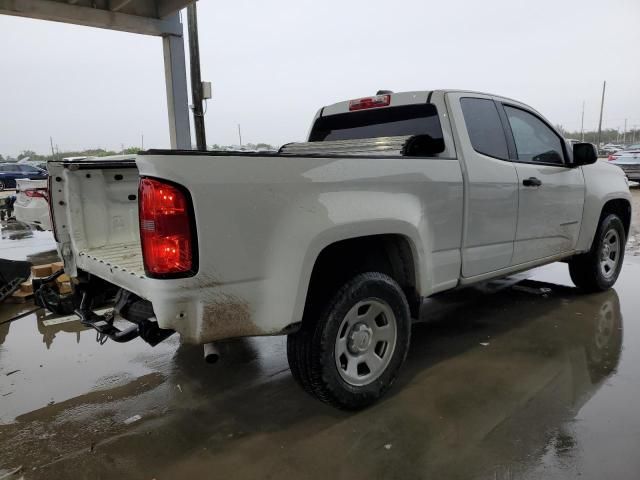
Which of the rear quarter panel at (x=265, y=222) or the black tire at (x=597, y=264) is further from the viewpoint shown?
the black tire at (x=597, y=264)

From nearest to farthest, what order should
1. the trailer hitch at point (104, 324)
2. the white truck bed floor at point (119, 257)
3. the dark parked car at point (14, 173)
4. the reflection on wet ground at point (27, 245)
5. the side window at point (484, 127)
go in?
the trailer hitch at point (104, 324) < the white truck bed floor at point (119, 257) < the side window at point (484, 127) < the reflection on wet ground at point (27, 245) < the dark parked car at point (14, 173)

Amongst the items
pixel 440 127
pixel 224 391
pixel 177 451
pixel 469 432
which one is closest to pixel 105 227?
pixel 224 391

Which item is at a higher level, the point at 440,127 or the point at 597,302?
the point at 440,127

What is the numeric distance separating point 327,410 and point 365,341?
0.51m

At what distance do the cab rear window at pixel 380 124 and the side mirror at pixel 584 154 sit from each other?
1.71m

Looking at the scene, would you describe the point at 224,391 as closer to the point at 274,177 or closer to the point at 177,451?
the point at 177,451

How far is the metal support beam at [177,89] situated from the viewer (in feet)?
34.1

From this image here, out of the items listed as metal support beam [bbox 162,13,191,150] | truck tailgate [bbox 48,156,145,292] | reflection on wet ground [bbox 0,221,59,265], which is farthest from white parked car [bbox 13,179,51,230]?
truck tailgate [bbox 48,156,145,292]

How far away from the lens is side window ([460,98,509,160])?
367cm

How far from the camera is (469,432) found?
2.75m

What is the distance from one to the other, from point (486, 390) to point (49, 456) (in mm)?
2657

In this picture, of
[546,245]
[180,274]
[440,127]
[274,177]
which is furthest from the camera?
[546,245]

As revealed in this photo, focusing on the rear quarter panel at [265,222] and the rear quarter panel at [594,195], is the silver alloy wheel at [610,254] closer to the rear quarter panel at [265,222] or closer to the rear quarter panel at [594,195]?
the rear quarter panel at [594,195]

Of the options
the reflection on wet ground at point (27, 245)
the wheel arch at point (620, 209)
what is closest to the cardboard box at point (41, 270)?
the reflection on wet ground at point (27, 245)
